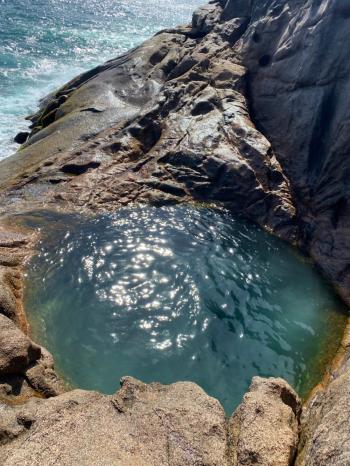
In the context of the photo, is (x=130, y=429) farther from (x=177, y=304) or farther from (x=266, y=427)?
(x=177, y=304)

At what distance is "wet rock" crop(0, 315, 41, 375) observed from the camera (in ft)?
35.2

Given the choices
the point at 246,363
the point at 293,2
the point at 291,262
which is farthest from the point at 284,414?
the point at 293,2

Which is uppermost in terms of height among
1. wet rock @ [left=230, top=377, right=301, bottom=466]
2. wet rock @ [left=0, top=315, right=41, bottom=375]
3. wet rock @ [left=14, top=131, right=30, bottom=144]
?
wet rock @ [left=14, top=131, right=30, bottom=144]

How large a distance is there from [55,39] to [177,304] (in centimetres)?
5115

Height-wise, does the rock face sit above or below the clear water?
below

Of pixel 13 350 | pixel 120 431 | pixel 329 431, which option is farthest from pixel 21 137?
pixel 329 431

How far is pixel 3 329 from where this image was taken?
36.8 feet

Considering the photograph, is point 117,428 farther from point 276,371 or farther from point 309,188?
point 309,188

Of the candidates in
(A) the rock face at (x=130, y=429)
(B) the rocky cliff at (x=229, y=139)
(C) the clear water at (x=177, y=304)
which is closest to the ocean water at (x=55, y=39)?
(B) the rocky cliff at (x=229, y=139)

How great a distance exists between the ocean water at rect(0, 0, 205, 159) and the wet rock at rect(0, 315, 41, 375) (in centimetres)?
2242

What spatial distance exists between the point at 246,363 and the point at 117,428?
7.21 metres

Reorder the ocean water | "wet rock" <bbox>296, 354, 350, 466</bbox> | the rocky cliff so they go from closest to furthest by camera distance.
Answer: "wet rock" <bbox>296, 354, 350, 466</bbox>
the rocky cliff
the ocean water

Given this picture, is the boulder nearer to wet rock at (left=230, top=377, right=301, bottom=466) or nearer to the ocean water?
wet rock at (left=230, top=377, right=301, bottom=466)

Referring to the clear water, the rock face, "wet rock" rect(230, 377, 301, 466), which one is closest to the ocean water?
the clear water
